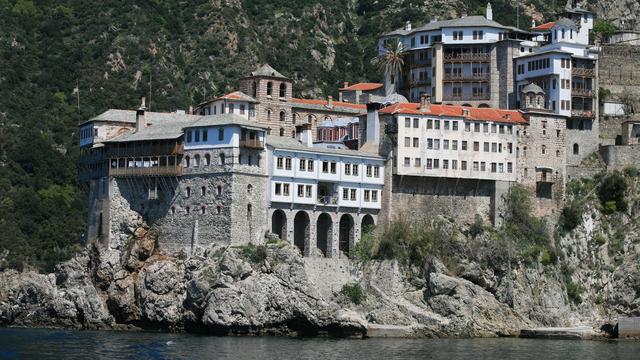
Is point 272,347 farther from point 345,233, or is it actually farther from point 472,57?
point 472,57

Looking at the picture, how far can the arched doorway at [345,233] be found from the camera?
122m

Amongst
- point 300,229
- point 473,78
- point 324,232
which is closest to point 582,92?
point 473,78

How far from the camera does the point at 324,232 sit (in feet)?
399

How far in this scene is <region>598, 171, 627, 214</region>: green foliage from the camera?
129750 millimetres

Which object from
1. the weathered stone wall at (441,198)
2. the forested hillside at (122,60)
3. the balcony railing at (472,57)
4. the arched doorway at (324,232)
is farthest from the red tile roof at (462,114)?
the forested hillside at (122,60)

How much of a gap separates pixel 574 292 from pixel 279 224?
83.5ft

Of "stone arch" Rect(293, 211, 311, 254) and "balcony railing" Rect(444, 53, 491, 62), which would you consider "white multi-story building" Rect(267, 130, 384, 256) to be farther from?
"balcony railing" Rect(444, 53, 491, 62)

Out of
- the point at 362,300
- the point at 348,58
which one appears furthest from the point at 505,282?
the point at 348,58

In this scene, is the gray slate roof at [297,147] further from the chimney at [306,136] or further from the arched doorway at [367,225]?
the arched doorway at [367,225]

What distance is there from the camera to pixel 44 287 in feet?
393

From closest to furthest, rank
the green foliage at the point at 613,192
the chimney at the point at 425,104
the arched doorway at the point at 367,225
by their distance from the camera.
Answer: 1. the arched doorway at the point at 367,225
2. the chimney at the point at 425,104
3. the green foliage at the point at 613,192

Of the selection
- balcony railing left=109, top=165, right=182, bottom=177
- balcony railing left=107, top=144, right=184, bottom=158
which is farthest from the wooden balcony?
balcony railing left=109, top=165, right=182, bottom=177

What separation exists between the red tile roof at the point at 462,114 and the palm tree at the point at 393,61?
41.1 ft

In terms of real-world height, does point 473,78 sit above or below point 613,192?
above
